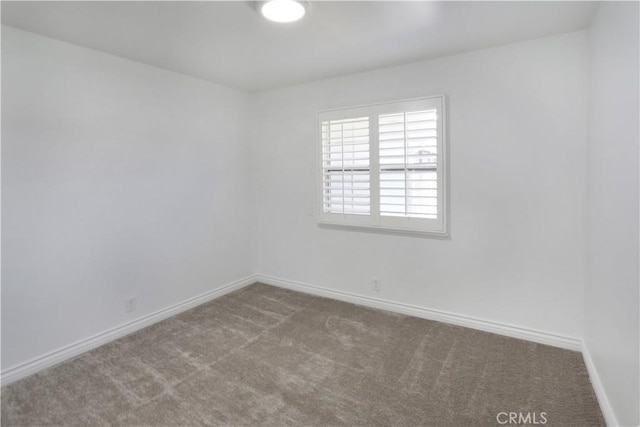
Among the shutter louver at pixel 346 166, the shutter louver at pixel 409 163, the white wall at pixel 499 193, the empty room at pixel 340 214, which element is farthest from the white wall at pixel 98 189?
the shutter louver at pixel 409 163

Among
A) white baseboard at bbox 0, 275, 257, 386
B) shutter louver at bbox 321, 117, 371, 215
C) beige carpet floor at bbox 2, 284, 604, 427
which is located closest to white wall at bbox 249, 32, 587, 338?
shutter louver at bbox 321, 117, 371, 215

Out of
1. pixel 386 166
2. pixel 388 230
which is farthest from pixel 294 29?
pixel 388 230

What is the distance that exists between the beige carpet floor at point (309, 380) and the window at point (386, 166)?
1001 mm

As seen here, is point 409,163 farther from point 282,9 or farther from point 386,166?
point 282,9

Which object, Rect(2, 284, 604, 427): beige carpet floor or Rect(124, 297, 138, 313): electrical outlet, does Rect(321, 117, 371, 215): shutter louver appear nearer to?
Rect(2, 284, 604, 427): beige carpet floor

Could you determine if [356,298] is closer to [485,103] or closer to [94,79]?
[485,103]

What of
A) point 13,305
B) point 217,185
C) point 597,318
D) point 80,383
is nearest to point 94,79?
point 217,185

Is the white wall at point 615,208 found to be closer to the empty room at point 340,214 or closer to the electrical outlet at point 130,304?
the empty room at point 340,214

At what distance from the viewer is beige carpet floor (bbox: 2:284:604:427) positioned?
6.38 ft

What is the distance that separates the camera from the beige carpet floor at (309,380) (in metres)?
1.94

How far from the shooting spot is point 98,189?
2738 millimetres

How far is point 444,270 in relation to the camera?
3.07 metres

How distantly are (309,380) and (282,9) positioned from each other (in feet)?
7.61

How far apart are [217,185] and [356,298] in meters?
1.94
